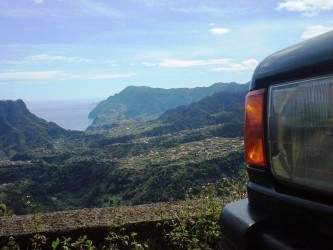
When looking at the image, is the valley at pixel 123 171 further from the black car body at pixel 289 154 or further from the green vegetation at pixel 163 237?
the black car body at pixel 289 154

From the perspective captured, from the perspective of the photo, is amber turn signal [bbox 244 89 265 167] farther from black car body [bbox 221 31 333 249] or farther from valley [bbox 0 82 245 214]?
valley [bbox 0 82 245 214]

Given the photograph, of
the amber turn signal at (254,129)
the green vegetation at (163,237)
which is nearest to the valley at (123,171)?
the green vegetation at (163,237)

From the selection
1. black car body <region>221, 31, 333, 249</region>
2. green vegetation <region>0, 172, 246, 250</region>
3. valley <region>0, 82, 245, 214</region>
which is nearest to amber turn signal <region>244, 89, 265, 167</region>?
black car body <region>221, 31, 333, 249</region>

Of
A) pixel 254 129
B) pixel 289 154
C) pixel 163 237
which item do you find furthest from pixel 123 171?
pixel 289 154

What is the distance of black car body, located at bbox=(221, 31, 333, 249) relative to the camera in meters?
1.54

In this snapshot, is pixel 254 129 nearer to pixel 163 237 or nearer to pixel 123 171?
pixel 163 237

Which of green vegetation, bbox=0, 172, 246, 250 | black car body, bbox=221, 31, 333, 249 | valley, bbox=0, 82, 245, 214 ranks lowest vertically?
valley, bbox=0, 82, 245, 214

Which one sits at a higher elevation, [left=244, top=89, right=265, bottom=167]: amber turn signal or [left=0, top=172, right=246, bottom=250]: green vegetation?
[left=244, top=89, right=265, bottom=167]: amber turn signal

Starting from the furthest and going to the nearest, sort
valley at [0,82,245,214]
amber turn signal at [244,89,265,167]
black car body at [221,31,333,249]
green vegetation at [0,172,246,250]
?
1. valley at [0,82,245,214]
2. green vegetation at [0,172,246,250]
3. amber turn signal at [244,89,265,167]
4. black car body at [221,31,333,249]

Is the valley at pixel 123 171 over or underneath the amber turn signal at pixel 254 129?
underneath

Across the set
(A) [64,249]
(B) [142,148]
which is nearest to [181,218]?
(A) [64,249]

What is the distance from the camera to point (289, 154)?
176cm

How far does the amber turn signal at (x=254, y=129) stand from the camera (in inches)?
76.2

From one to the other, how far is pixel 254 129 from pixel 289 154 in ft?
0.84
